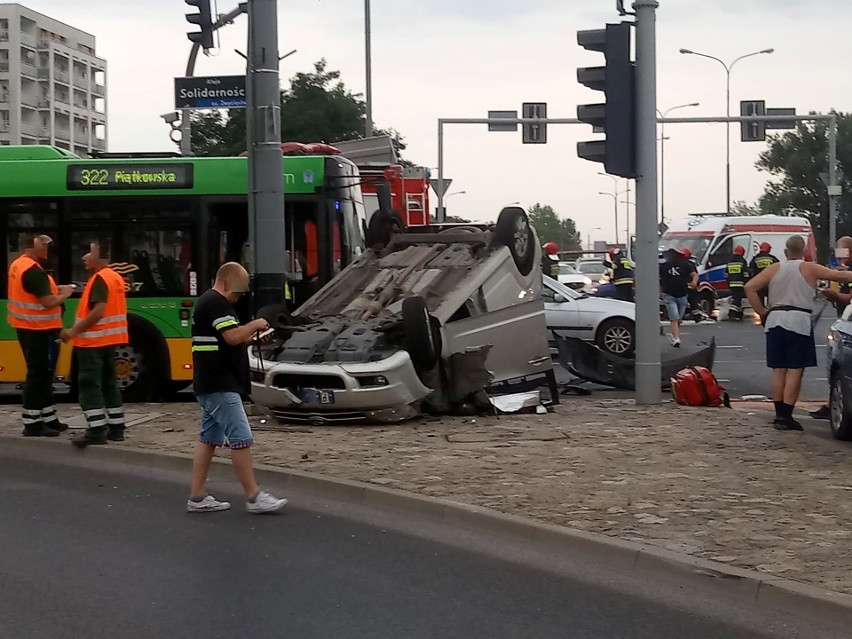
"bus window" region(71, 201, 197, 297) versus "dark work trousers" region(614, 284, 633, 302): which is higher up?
"bus window" region(71, 201, 197, 297)

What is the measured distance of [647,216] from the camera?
13.8 m

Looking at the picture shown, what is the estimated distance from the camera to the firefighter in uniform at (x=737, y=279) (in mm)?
31831

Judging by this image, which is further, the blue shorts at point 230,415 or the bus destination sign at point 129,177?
the bus destination sign at point 129,177

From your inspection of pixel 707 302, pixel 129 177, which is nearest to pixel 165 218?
pixel 129 177

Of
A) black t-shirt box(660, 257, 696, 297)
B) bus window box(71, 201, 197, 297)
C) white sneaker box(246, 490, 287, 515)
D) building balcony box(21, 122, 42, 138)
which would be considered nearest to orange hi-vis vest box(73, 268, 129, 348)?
white sneaker box(246, 490, 287, 515)

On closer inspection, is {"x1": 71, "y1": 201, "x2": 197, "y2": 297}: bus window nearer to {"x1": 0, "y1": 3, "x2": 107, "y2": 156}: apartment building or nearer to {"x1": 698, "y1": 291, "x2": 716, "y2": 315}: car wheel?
{"x1": 698, "y1": 291, "x2": 716, "y2": 315}: car wheel

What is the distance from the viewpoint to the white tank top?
11.9 metres

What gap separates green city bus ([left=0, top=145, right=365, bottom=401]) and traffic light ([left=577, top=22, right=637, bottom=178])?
10.7 feet

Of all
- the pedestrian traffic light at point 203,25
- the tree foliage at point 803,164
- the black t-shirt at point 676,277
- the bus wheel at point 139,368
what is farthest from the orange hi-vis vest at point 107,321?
the tree foliage at point 803,164

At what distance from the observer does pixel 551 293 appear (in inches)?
806

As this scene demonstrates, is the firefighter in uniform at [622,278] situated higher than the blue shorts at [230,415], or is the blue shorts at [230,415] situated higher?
the firefighter in uniform at [622,278]

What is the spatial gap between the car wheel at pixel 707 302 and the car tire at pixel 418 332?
2190 centimetres

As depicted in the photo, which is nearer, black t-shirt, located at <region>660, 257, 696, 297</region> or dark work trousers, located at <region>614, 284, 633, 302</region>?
black t-shirt, located at <region>660, 257, 696, 297</region>

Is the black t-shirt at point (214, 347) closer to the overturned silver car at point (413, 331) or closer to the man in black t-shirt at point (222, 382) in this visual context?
the man in black t-shirt at point (222, 382)
